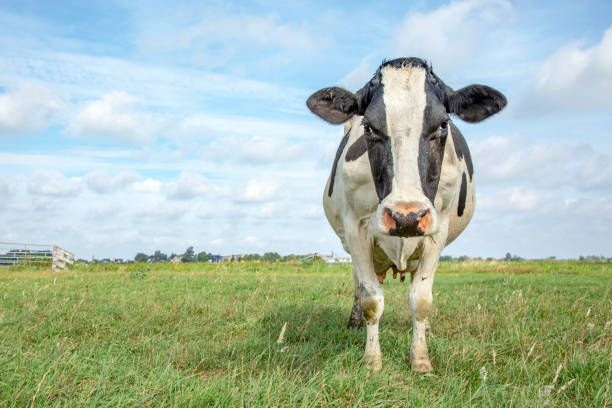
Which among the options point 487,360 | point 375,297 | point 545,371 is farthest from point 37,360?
point 545,371

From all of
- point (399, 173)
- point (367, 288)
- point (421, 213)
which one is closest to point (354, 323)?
point (367, 288)

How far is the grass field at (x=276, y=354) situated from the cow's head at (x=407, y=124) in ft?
4.12

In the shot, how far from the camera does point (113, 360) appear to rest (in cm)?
Answer: 356

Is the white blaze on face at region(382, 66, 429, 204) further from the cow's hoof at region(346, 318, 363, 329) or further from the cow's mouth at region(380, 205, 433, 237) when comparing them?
the cow's hoof at region(346, 318, 363, 329)

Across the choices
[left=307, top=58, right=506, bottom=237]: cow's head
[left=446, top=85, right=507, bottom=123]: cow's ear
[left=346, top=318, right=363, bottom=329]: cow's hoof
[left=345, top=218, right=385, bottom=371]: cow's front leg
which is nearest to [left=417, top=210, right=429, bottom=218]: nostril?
[left=307, top=58, right=506, bottom=237]: cow's head

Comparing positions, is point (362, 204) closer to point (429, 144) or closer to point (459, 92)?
point (429, 144)

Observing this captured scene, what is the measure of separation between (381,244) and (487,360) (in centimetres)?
143

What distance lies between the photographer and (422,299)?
4344 millimetres

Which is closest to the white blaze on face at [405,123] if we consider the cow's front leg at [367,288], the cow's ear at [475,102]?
the cow's ear at [475,102]

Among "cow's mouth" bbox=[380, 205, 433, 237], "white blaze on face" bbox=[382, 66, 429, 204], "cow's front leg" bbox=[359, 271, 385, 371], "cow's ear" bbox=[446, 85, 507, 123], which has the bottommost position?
"cow's front leg" bbox=[359, 271, 385, 371]

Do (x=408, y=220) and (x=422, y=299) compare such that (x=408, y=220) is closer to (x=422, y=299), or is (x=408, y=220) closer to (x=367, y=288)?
(x=367, y=288)

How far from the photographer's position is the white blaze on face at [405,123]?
325 cm

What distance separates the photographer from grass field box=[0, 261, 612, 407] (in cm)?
296

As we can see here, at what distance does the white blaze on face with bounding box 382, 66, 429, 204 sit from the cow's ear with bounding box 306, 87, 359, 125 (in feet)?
1.49
